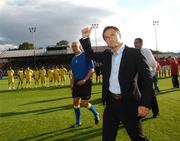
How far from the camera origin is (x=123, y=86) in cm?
505

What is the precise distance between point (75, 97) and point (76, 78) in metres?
0.54

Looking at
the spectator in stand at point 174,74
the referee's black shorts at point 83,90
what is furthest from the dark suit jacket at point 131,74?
the spectator in stand at point 174,74

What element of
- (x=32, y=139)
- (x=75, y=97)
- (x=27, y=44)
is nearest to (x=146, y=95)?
(x=32, y=139)

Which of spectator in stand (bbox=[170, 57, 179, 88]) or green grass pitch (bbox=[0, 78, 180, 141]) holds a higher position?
spectator in stand (bbox=[170, 57, 179, 88])

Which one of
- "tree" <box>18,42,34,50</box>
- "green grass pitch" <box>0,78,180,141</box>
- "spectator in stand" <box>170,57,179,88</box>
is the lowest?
"green grass pitch" <box>0,78,180,141</box>

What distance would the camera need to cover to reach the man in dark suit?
16.5 feet

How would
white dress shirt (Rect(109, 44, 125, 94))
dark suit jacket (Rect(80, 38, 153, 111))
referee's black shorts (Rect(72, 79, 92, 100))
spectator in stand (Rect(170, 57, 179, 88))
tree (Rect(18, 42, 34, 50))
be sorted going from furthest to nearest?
tree (Rect(18, 42, 34, 50))
spectator in stand (Rect(170, 57, 179, 88))
referee's black shorts (Rect(72, 79, 92, 100))
white dress shirt (Rect(109, 44, 125, 94))
dark suit jacket (Rect(80, 38, 153, 111))

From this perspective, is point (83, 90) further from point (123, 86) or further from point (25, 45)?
point (25, 45)

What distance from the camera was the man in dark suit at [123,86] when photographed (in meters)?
5.03

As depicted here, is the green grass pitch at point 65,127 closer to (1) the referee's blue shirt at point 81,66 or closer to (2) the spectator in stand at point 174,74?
(1) the referee's blue shirt at point 81,66

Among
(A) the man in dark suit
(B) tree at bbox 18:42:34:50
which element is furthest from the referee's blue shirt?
(B) tree at bbox 18:42:34:50

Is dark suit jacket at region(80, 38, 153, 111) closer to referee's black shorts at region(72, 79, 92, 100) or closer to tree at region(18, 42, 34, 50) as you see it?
referee's black shorts at region(72, 79, 92, 100)

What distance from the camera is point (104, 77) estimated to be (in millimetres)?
5336

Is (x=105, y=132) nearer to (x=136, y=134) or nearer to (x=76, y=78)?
(x=136, y=134)
